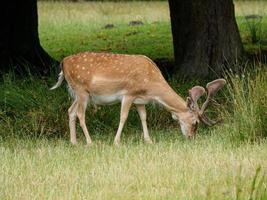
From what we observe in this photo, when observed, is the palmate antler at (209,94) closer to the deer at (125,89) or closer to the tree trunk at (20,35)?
the deer at (125,89)

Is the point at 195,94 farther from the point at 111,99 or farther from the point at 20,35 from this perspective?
the point at 20,35

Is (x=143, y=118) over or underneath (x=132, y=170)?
underneath

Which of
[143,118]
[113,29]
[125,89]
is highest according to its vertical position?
[125,89]

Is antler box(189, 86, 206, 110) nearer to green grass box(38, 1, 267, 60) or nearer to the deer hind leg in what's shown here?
the deer hind leg

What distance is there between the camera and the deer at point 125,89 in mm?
10094

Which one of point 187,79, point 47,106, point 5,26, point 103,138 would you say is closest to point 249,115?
point 103,138

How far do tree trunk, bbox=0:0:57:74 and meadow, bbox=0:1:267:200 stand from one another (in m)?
2.00

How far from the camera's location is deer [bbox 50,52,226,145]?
10.1 meters

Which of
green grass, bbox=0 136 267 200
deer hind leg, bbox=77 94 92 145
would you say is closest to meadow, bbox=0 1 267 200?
green grass, bbox=0 136 267 200

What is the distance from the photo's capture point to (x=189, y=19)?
13.2 m

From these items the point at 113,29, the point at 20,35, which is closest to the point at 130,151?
the point at 20,35

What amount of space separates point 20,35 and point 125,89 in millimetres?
5358

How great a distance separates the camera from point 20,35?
49.5ft

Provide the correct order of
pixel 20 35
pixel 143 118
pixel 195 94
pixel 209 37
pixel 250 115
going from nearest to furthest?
pixel 250 115
pixel 195 94
pixel 143 118
pixel 209 37
pixel 20 35
